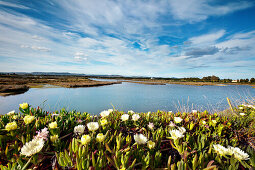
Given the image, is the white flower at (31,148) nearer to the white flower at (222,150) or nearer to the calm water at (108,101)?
the white flower at (222,150)

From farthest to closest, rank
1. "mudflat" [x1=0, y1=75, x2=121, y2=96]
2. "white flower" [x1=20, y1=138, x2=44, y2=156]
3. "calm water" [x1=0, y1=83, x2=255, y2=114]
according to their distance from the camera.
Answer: "mudflat" [x1=0, y1=75, x2=121, y2=96] < "calm water" [x1=0, y1=83, x2=255, y2=114] < "white flower" [x1=20, y1=138, x2=44, y2=156]

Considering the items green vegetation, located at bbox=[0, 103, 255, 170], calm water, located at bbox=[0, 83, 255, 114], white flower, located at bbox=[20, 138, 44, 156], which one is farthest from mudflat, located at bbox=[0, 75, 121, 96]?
white flower, located at bbox=[20, 138, 44, 156]

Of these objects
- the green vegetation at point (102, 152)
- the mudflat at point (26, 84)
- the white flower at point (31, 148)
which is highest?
the white flower at point (31, 148)

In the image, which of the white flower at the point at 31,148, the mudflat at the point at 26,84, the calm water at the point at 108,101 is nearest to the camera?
the white flower at the point at 31,148

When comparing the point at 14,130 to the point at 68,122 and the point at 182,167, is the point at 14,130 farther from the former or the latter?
the point at 182,167

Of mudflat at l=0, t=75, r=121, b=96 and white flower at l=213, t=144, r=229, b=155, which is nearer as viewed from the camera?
white flower at l=213, t=144, r=229, b=155

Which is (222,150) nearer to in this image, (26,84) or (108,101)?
(108,101)

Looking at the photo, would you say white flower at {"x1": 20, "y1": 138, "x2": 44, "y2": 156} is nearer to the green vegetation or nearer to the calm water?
the green vegetation

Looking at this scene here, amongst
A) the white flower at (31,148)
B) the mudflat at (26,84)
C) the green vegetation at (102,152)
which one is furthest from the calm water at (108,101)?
the white flower at (31,148)

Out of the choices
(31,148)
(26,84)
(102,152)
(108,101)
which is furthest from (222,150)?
(26,84)

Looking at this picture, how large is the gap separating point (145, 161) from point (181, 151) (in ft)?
1.13

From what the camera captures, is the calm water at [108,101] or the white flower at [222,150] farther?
the calm water at [108,101]

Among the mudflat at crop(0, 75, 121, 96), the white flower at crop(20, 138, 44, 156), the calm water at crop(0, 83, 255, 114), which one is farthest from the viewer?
the mudflat at crop(0, 75, 121, 96)

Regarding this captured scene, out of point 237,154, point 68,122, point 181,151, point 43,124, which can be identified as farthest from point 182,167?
point 43,124
